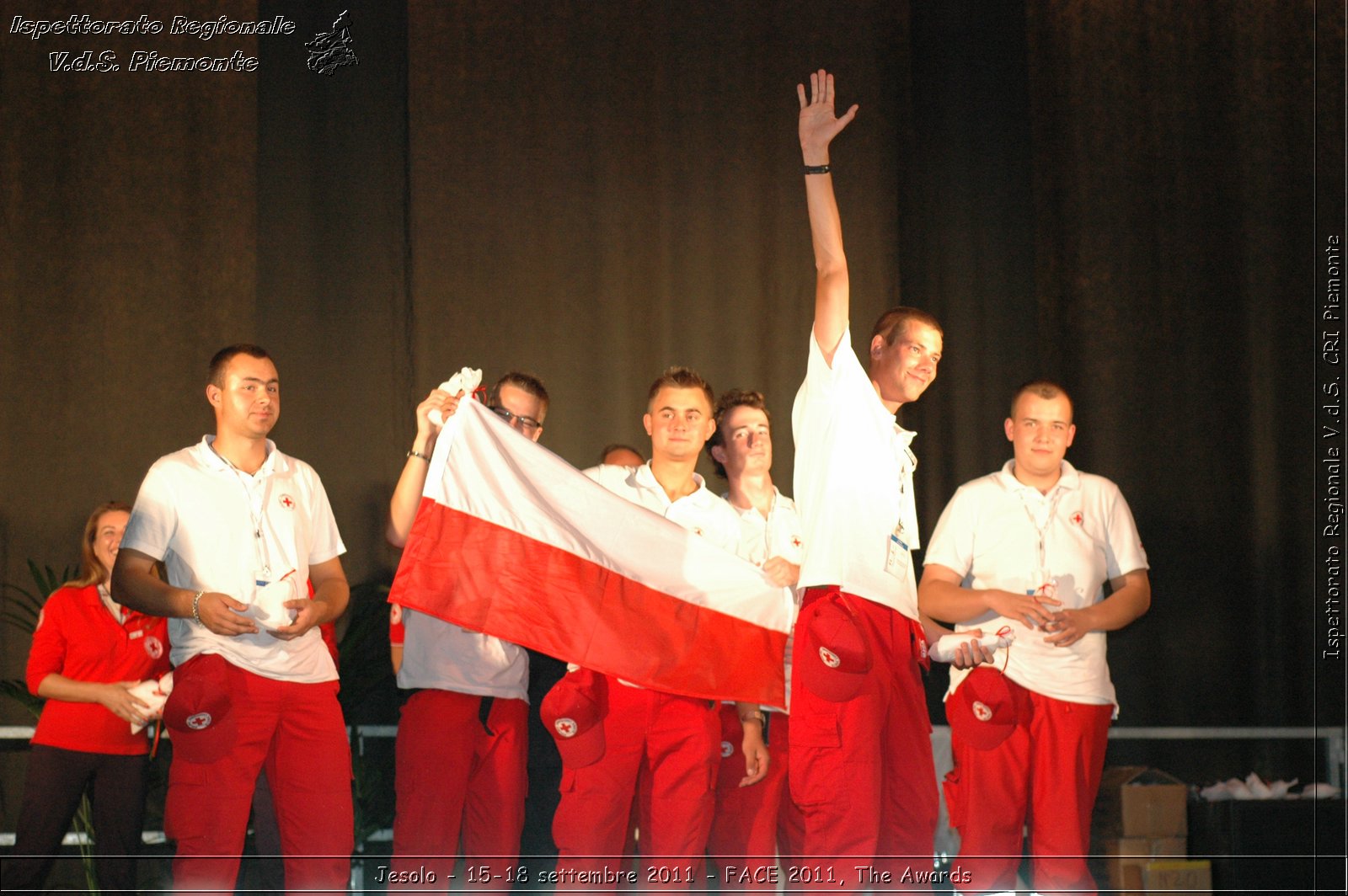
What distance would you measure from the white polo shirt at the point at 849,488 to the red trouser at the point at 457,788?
3.85 ft

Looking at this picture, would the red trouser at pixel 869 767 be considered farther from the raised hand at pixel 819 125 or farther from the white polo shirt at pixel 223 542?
the white polo shirt at pixel 223 542

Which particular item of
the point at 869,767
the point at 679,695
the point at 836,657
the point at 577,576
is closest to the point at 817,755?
the point at 869,767

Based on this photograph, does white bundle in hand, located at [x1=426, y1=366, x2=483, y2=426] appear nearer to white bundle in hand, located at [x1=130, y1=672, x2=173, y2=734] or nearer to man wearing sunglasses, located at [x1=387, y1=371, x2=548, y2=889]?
man wearing sunglasses, located at [x1=387, y1=371, x2=548, y2=889]

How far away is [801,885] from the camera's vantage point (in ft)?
11.2

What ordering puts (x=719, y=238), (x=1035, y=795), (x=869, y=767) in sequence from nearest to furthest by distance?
(x=869, y=767) < (x=1035, y=795) < (x=719, y=238)

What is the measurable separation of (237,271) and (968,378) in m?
3.18

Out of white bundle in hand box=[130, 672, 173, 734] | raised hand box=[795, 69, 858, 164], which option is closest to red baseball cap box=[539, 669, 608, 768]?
white bundle in hand box=[130, 672, 173, 734]

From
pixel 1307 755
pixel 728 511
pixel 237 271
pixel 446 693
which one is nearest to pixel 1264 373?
pixel 1307 755

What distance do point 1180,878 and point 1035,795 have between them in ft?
2.32

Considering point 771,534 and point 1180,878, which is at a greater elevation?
point 771,534

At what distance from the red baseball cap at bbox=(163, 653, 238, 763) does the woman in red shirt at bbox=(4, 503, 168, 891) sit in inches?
27.8

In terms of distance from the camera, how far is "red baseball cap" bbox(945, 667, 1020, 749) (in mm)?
3793

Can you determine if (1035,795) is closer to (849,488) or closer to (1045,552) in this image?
(1045,552)

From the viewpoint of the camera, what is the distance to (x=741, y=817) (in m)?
4.02
